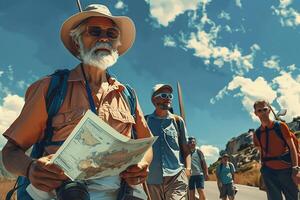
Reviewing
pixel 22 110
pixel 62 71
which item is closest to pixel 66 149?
pixel 22 110

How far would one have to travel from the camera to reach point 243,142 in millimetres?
105812

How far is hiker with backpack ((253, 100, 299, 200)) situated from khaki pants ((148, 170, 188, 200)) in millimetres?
1356

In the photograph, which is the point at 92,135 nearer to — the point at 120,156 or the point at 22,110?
the point at 120,156

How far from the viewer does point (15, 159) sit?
2.80 meters

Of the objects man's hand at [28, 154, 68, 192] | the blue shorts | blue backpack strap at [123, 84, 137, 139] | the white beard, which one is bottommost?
man's hand at [28, 154, 68, 192]

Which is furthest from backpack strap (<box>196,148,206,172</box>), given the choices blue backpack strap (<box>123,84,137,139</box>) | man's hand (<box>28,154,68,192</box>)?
man's hand (<box>28,154,68,192</box>)

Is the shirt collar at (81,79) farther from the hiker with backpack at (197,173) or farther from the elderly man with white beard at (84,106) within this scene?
the hiker with backpack at (197,173)

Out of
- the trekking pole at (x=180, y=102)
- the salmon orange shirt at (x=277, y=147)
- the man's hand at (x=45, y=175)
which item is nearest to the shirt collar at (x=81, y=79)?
the man's hand at (x=45, y=175)

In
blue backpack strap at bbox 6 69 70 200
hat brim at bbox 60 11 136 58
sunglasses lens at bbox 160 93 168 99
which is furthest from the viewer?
sunglasses lens at bbox 160 93 168 99

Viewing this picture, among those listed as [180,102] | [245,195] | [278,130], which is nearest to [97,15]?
[278,130]

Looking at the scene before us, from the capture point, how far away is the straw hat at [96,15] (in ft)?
11.2

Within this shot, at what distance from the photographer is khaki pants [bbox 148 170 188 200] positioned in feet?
21.4

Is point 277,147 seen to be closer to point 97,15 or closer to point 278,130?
point 278,130

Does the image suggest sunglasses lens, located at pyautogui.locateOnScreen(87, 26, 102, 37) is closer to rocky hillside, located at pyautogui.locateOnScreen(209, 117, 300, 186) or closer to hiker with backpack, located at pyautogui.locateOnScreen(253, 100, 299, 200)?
hiker with backpack, located at pyautogui.locateOnScreen(253, 100, 299, 200)
